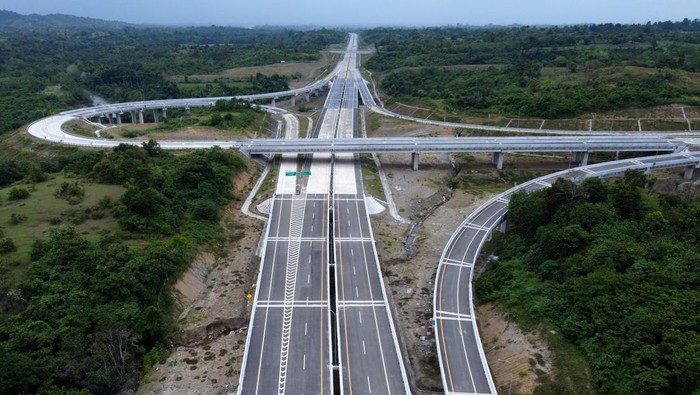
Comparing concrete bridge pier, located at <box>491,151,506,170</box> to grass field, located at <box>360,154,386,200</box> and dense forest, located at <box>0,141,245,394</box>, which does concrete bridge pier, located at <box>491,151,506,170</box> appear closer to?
grass field, located at <box>360,154,386,200</box>

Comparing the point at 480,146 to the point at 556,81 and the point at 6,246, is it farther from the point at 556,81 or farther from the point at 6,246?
the point at 6,246

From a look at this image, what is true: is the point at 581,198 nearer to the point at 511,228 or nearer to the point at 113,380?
the point at 511,228

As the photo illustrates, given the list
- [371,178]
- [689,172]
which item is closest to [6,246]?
[371,178]

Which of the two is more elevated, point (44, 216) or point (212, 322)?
point (44, 216)

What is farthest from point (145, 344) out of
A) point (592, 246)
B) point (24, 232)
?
point (592, 246)

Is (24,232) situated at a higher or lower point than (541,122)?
lower

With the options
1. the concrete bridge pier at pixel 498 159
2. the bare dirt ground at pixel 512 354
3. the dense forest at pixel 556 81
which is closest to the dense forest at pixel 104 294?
the bare dirt ground at pixel 512 354

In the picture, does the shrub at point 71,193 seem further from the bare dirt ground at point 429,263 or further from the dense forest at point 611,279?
the dense forest at point 611,279

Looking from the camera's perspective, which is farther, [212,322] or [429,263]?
[429,263]
